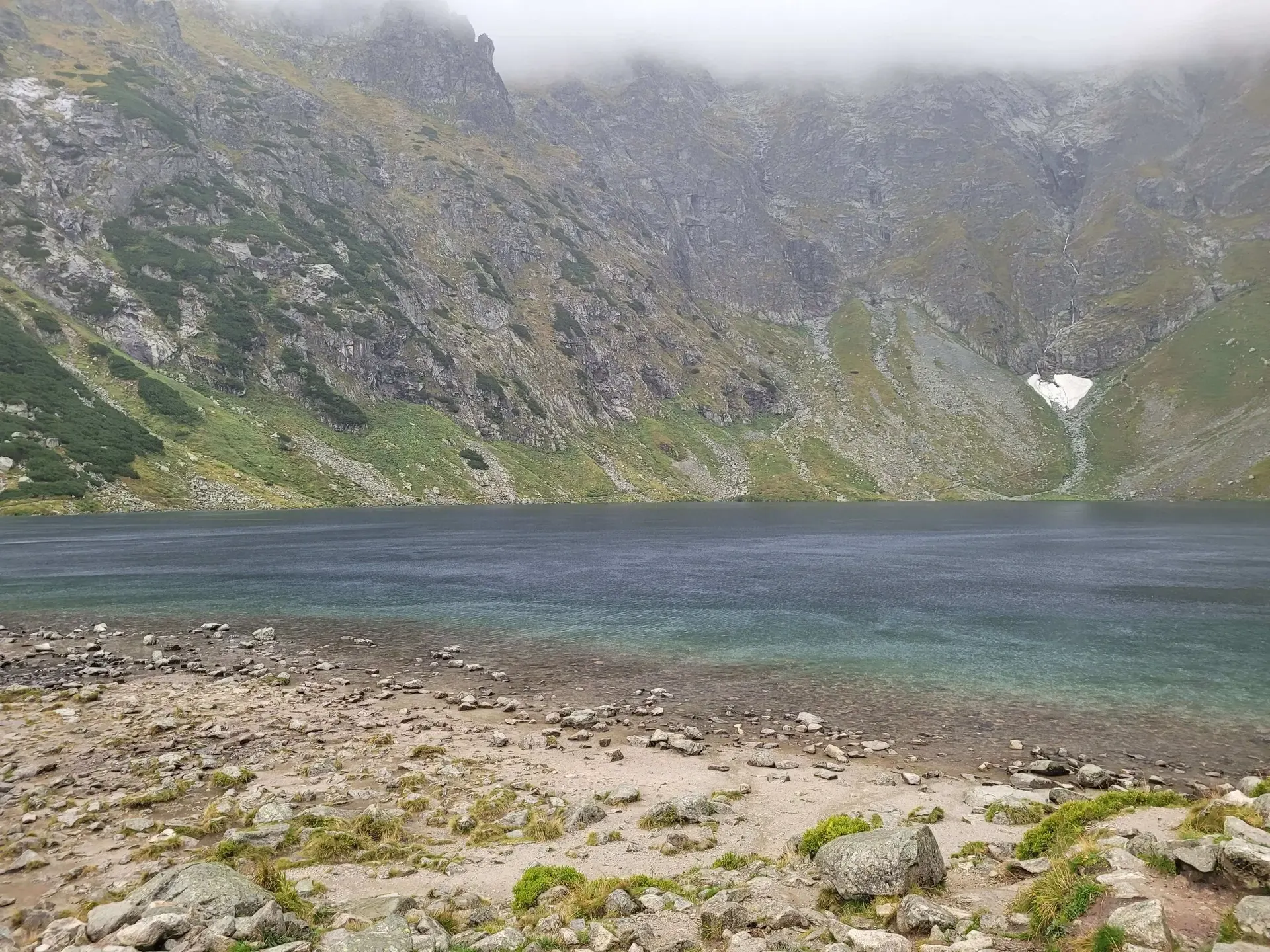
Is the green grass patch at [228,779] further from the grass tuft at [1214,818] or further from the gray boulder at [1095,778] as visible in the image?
the gray boulder at [1095,778]

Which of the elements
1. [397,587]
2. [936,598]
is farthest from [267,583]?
[936,598]

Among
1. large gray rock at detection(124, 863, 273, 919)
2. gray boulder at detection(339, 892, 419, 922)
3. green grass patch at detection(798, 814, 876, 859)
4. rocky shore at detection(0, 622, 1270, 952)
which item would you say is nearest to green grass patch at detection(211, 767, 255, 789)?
rocky shore at detection(0, 622, 1270, 952)

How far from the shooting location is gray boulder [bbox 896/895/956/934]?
1195cm

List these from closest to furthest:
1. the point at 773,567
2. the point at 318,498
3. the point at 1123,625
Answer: the point at 1123,625 → the point at 773,567 → the point at 318,498

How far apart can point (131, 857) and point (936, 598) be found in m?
54.3

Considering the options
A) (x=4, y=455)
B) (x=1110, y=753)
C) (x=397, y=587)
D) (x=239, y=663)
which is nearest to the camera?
(x=1110, y=753)

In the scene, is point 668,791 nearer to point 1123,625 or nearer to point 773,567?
point 1123,625

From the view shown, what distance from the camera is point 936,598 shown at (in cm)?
5688

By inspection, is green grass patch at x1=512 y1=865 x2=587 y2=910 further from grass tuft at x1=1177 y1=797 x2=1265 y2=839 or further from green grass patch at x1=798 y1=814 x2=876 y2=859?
grass tuft at x1=1177 y1=797 x2=1265 y2=839

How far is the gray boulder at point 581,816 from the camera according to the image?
19.0 meters

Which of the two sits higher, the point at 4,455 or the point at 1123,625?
the point at 4,455

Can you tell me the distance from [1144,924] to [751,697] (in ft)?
74.8

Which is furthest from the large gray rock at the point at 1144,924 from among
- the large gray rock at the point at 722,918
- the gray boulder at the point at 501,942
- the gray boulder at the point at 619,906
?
the gray boulder at the point at 501,942

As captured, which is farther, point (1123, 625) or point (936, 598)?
point (936, 598)
